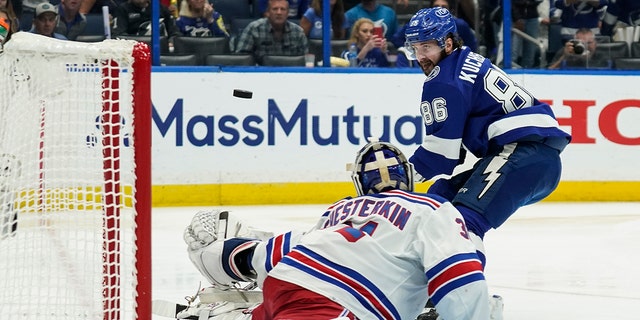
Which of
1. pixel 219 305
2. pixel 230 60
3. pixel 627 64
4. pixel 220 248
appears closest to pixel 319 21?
pixel 230 60

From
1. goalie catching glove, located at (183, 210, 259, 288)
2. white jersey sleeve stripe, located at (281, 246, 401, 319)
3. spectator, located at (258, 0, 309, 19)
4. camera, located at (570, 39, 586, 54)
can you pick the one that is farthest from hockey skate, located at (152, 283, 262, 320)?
camera, located at (570, 39, 586, 54)

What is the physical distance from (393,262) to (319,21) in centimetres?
522

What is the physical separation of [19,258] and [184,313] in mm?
504

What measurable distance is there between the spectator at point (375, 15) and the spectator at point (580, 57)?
1.09 m

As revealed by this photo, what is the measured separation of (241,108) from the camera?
7.71 m

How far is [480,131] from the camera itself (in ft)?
13.6

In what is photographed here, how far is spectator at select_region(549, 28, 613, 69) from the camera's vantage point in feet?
26.7

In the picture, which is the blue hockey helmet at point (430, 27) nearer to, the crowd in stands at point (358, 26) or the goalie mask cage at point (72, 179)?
the goalie mask cage at point (72, 179)

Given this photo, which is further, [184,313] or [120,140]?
[184,313]

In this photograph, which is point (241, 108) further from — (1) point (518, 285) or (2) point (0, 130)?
(2) point (0, 130)

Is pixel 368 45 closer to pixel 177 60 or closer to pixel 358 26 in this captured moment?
pixel 358 26

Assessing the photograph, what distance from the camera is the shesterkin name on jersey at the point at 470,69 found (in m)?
4.12

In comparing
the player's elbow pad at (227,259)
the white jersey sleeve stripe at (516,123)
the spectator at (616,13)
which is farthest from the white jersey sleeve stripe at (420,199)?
the spectator at (616,13)

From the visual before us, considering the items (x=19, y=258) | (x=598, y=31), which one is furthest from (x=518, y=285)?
(x=598, y=31)
